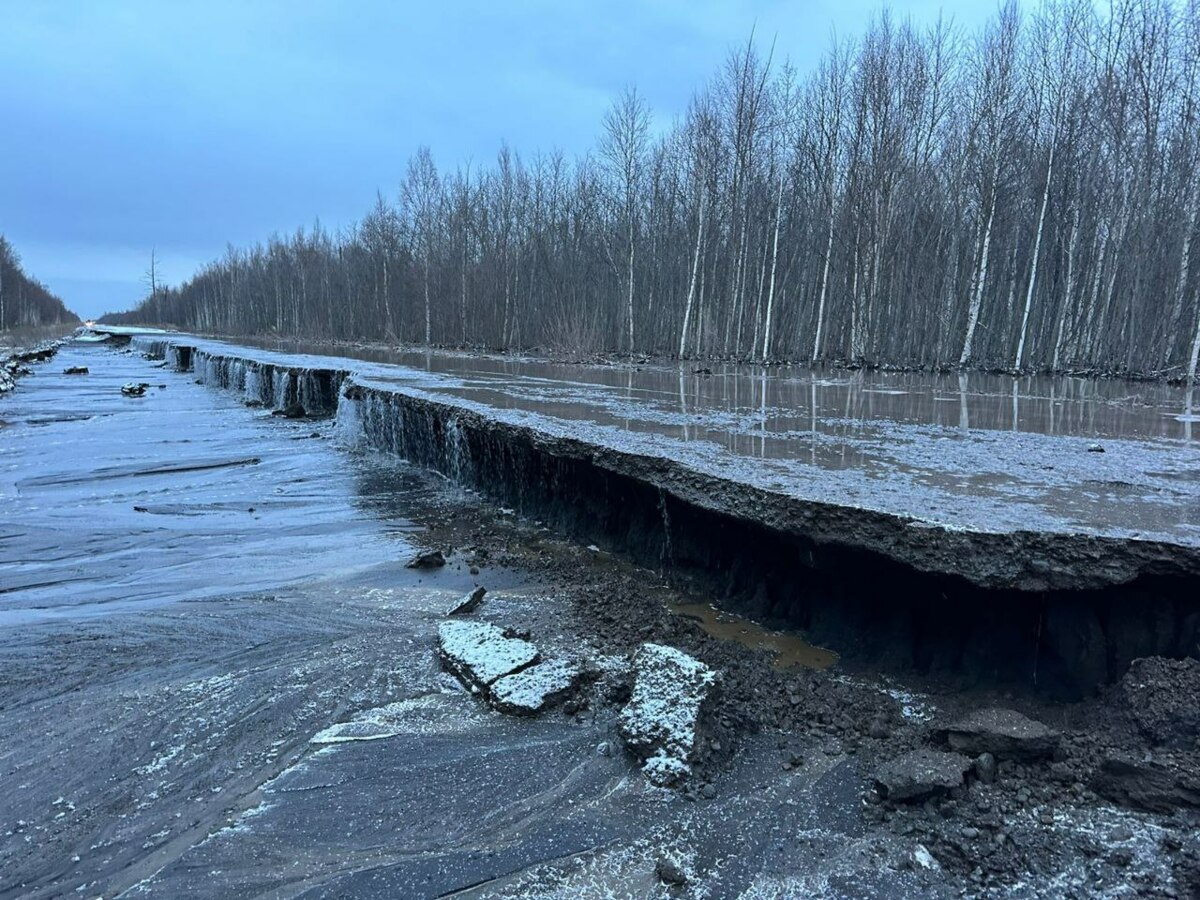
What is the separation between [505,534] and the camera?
5.98 meters

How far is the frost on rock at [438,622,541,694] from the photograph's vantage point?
11.0ft

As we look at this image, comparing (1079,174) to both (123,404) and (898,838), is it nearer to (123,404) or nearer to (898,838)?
(898,838)

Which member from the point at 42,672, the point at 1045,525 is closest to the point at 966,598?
the point at 1045,525

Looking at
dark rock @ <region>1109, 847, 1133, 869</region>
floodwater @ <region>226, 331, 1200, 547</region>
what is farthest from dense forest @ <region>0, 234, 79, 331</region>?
dark rock @ <region>1109, 847, 1133, 869</region>

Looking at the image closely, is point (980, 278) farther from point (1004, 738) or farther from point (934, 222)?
point (1004, 738)

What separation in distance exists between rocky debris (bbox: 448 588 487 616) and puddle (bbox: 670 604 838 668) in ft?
3.94

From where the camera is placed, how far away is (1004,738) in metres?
2.52

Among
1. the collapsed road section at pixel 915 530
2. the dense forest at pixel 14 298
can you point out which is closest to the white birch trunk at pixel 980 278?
the collapsed road section at pixel 915 530

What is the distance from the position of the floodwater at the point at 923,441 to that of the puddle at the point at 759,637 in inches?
30.3

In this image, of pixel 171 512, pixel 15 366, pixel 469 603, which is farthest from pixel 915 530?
pixel 15 366

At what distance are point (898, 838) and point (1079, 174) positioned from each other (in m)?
21.1

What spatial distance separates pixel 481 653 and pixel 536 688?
0.45m

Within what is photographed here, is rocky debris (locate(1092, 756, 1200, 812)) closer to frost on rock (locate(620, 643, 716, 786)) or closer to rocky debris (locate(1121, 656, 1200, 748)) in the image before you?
rocky debris (locate(1121, 656, 1200, 748))

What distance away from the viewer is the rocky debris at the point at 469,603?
4301 mm
